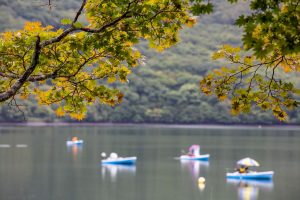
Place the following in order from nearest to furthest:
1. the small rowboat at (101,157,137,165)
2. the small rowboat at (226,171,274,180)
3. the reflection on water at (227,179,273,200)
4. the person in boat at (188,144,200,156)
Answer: the reflection on water at (227,179,273,200) → the small rowboat at (226,171,274,180) → the small rowboat at (101,157,137,165) → the person in boat at (188,144,200,156)

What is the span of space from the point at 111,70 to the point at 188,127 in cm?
18989

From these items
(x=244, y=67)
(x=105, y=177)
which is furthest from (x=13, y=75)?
(x=105, y=177)

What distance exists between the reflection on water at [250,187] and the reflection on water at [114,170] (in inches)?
503

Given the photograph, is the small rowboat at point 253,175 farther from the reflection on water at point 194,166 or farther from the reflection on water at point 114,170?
the reflection on water at point 114,170

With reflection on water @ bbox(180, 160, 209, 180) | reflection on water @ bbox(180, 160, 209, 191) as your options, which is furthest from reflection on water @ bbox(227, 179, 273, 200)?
reflection on water @ bbox(180, 160, 209, 180)

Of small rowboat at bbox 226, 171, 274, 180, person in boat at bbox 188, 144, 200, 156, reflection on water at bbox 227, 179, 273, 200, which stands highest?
person in boat at bbox 188, 144, 200, 156

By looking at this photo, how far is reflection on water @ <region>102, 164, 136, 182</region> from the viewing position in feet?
201

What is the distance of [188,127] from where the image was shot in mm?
199375

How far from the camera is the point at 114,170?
6756 centimetres

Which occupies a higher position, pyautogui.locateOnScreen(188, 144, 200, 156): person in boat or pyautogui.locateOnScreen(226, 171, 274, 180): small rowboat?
pyautogui.locateOnScreen(188, 144, 200, 156): person in boat

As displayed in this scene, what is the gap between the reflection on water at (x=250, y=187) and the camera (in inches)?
1938

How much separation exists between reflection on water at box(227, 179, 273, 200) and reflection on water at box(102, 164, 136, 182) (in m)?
12.8

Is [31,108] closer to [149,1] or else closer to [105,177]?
[105,177]

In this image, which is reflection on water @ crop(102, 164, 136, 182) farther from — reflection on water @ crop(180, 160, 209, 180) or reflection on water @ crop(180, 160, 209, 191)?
reflection on water @ crop(180, 160, 209, 180)
